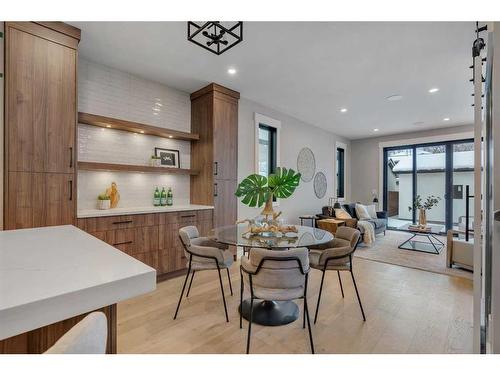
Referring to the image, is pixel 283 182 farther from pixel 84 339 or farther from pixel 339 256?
pixel 84 339

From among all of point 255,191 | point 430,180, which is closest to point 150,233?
point 255,191

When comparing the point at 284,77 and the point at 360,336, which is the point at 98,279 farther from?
the point at 284,77

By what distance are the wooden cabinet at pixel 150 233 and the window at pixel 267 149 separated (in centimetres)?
181

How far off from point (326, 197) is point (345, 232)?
13.8 ft

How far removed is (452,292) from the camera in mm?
2783

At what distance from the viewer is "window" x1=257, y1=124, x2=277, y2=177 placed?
4.88 meters

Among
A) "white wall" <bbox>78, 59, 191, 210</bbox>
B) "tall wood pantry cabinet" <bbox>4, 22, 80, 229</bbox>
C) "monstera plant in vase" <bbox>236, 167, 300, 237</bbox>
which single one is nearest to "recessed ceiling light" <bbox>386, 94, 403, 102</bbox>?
"monstera plant in vase" <bbox>236, 167, 300, 237</bbox>

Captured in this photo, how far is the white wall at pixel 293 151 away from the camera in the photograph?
437 cm

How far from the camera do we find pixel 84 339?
0.43 metres

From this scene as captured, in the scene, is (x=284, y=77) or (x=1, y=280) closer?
(x=1, y=280)

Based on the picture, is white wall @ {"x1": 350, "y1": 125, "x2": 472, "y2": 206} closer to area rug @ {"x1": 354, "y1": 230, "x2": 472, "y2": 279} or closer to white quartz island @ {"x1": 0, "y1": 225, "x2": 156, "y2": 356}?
area rug @ {"x1": 354, "y1": 230, "x2": 472, "y2": 279}

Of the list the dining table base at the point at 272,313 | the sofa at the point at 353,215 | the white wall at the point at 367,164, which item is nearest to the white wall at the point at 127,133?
the dining table base at the point at 272,313
